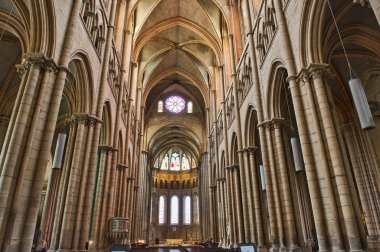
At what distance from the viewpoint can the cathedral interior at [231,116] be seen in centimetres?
709

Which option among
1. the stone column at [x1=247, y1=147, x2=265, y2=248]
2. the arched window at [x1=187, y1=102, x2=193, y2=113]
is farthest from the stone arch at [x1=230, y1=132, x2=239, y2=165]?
the arched window at [x1=187, y1=102, x2=193, y2=113]

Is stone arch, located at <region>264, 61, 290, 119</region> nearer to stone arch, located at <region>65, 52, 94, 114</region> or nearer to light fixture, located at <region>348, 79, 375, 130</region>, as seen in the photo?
light fixture, located at <region>348, 79, 375, 130</region>

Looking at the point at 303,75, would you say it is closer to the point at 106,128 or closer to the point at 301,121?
the point at 301,121

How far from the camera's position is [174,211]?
4903cm

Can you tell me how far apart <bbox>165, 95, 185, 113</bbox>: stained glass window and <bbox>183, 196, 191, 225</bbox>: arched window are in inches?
743

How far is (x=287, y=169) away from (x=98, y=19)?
35.3 feet

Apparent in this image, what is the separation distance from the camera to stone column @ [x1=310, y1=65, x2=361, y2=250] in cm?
675

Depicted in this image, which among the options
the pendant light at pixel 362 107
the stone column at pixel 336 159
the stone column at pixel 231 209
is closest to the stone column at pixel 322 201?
the stone column at pixel 336 159

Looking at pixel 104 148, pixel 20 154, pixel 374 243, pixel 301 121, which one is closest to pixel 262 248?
pixel 374 243

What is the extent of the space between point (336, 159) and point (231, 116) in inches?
512

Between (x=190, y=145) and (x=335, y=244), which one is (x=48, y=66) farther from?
(x=190, y=145)

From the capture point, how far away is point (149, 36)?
2534 centimetres

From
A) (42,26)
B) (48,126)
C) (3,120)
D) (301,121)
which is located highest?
(3,120)

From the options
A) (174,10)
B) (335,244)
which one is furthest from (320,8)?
(174,10)
